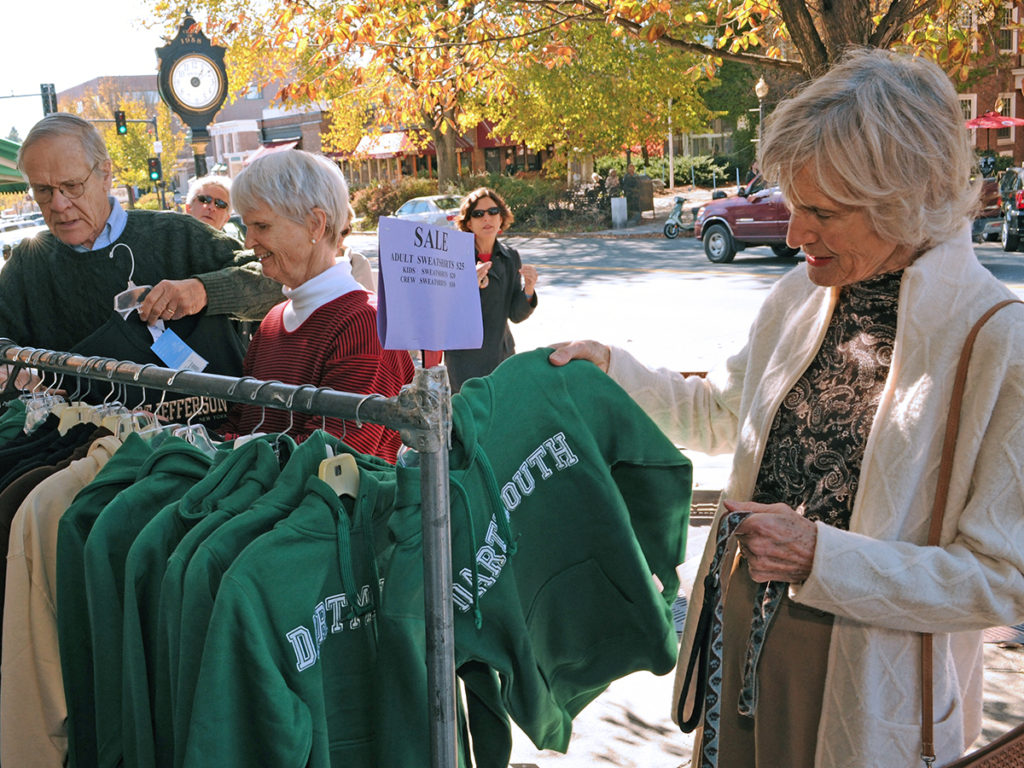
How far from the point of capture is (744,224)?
18.8 m

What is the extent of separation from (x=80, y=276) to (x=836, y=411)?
245cm

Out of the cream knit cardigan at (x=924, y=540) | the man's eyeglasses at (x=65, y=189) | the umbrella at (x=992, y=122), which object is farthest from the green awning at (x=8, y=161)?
the umbrella at (x=992, y=122)

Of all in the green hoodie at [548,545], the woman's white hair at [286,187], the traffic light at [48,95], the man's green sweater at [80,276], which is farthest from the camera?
the traffic light at [48,95]

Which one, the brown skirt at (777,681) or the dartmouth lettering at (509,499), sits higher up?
the dartmouth lettering at (509,499)

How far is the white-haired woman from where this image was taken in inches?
102

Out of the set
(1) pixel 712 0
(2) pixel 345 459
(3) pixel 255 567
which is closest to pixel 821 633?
(2) pixel 345 459

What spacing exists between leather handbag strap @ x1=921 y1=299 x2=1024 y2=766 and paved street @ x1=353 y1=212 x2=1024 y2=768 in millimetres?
1977

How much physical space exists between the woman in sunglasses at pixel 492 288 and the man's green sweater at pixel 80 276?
10.5 ft

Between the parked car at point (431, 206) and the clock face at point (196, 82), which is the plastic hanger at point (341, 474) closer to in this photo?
the clock face at point (196, 82)

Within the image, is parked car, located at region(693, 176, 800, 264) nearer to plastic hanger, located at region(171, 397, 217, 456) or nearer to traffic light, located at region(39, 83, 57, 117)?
traffic light, located at region(39, 83, 57, 117)

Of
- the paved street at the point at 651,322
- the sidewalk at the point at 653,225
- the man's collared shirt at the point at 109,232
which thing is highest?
the man's collared shirt at the point at 109,232

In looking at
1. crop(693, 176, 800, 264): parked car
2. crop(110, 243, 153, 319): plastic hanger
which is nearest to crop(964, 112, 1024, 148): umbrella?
crop(693, 176, 800, 264): parked car

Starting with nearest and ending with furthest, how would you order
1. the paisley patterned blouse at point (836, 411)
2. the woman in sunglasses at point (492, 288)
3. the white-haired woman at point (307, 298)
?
the paisley patterned blouse at point (836, 411), the white-haired woman at point (307, 298), the woman in sunglasses at point (492, 288)

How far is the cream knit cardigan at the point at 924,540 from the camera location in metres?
1.77
